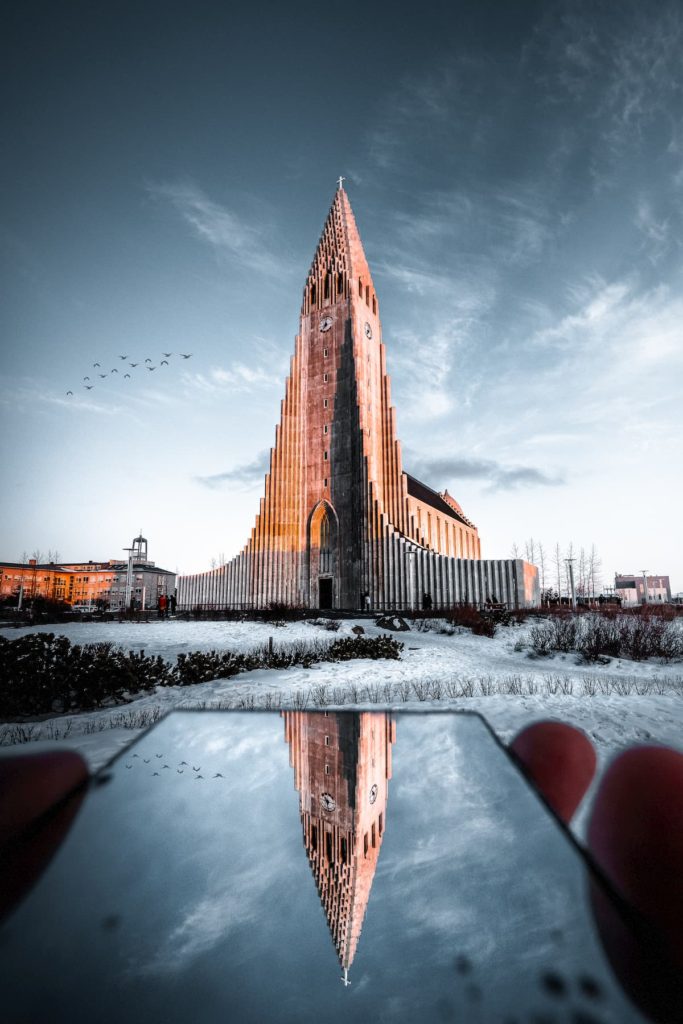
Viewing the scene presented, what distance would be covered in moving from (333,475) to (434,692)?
1321 inches

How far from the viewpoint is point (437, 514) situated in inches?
2191

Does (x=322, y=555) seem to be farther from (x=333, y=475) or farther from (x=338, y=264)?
(x=338, y=264)

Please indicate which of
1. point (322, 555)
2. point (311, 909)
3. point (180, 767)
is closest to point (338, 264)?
point (322, 555)

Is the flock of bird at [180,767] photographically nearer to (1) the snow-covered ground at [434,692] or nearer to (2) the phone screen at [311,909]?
(2) the phone screen at [311,909]

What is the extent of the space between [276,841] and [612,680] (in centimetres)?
1057

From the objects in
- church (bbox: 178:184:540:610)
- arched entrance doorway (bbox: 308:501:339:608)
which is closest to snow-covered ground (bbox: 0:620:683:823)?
church (bbox: 178:184:540:610)

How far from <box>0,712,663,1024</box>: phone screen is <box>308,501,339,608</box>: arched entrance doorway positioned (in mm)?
36895

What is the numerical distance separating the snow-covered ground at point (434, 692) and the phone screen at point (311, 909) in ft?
4.92

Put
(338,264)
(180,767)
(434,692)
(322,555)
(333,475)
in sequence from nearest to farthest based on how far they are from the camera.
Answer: (180,767), (434,692), (322,555), (333,475), (338,264)

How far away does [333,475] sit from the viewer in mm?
42031

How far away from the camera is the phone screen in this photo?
171 centimetres

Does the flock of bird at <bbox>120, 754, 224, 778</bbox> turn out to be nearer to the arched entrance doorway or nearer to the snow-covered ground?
the snow-covered ground

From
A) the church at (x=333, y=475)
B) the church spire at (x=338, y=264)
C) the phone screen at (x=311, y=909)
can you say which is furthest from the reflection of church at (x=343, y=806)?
the church spire at (x=338, y=264)

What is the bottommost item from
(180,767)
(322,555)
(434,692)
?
(434,692)
